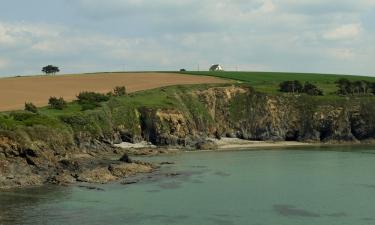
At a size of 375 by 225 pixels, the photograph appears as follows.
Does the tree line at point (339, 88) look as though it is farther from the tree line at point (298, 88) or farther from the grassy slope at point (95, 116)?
the grassy slope at point (95, 116)

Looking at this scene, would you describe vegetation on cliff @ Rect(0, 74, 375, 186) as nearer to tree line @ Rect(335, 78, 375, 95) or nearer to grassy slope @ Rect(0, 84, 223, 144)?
grassy slope @ Rect(0, 84, 223, 144)

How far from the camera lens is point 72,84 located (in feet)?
456

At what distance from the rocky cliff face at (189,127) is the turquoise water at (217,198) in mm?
8041

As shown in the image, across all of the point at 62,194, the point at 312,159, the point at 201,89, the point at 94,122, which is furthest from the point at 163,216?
the point at 201,89

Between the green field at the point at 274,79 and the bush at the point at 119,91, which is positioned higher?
the green field at the point at 274,79

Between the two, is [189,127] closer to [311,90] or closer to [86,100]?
[86,100]

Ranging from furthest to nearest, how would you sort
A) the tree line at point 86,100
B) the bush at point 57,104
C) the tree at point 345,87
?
1. the tree at point 345,87
2. the bush at point 57,104
3. the tree line at point 86,100

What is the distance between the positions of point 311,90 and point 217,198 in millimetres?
87757

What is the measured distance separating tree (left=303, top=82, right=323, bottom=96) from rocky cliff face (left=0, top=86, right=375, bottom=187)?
6496 mm

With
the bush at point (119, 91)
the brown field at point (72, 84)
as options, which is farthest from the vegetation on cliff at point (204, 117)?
the brown field at point (72, 84)

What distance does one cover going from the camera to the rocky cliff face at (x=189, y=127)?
64750 millimetres

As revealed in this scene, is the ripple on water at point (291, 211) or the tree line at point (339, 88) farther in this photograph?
the tree line at point (339, 88)

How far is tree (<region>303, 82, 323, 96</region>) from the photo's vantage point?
133750 millimetres

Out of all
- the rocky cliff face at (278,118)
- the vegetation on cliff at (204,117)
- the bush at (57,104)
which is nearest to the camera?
the vegetation on cliff at (204,117)
